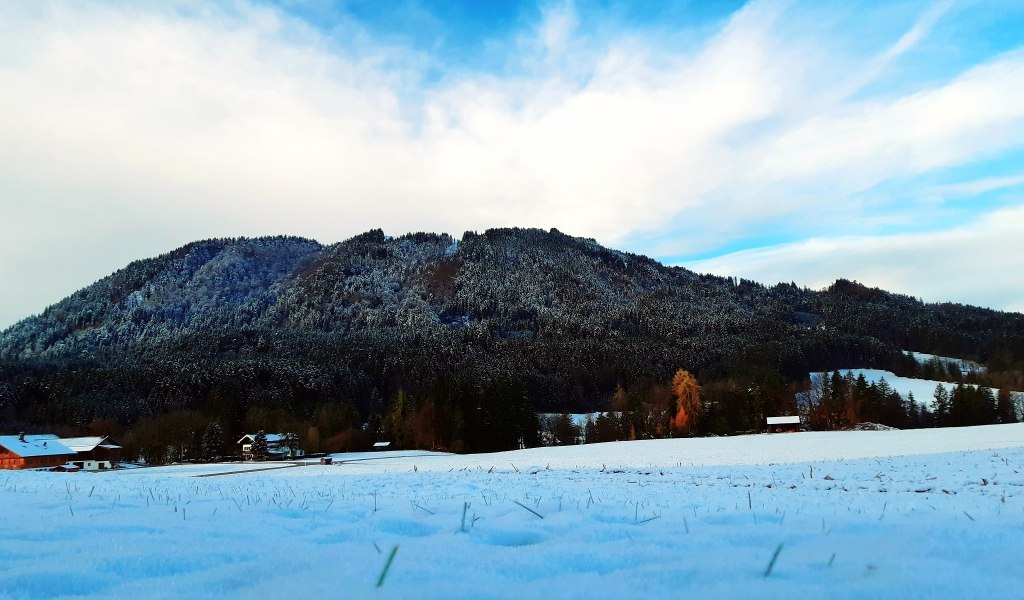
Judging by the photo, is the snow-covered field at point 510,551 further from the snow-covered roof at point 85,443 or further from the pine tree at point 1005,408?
the pine tree at point 1005,408

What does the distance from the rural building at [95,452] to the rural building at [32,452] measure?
109 inches

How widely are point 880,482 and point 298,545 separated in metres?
15.4

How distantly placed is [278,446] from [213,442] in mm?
7631

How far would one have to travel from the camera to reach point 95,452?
6844 cm

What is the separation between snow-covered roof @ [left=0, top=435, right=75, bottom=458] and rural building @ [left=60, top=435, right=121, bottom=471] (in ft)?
9.61

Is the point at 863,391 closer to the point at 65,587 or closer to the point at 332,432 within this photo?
the point at 332,432

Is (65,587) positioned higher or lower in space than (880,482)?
higher

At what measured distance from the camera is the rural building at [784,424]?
6944 cm

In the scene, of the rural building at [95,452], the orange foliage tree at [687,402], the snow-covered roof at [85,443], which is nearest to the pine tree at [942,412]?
the orange foliage tree at [687,402]

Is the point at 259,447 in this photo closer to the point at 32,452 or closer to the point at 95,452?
the point at 95,452

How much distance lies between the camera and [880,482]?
49.1ft

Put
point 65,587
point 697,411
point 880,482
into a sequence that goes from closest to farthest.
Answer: point 65,587 → point 880,482 → point 697,411

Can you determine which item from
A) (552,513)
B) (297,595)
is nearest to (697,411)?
(552,513)

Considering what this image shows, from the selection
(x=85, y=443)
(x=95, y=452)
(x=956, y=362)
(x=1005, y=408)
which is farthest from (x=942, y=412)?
(x=85, y=443)
